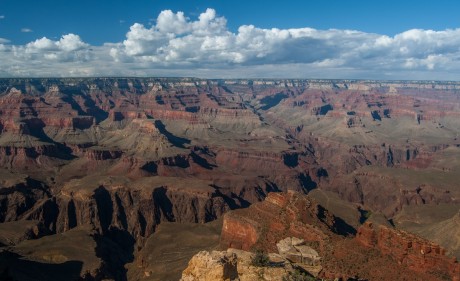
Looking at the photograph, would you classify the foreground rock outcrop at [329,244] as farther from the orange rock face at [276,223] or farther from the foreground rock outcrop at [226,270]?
the foreground rock outcrop at [226,270]

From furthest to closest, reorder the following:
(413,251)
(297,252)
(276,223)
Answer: (276,223) < (297,252) < (413,251)

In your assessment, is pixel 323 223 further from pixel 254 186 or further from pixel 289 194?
pixel 254 186

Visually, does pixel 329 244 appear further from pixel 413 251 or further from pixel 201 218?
pixel 201 218

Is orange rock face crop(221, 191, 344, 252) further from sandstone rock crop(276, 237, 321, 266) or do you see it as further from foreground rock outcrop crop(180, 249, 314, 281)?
foreground rock outcrop crop(180, 249, 314, 281)

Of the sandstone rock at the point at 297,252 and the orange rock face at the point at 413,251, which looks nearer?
the orange rock face at the point at 413,251

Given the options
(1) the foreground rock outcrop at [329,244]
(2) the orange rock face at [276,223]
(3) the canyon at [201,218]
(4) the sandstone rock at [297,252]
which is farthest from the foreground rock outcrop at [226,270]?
(2) the orange rock face at [276,223]

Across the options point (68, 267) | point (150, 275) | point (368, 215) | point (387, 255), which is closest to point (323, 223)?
point (387, 255)

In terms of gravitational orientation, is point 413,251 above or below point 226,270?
below

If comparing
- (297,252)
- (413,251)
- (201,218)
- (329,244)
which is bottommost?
(201,218)

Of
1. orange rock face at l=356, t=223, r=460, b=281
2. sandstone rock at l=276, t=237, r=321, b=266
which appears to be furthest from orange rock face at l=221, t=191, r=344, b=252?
orange rock face at l=356, t=223, r=460, b=281

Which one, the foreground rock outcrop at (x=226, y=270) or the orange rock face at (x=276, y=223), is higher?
the foreground rock outcrop at (x=226, y=270)

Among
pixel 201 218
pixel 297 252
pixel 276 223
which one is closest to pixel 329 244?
pixel 297 252
